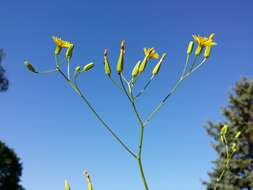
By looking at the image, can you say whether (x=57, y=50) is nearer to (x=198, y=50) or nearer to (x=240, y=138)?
(x=198, y=50)

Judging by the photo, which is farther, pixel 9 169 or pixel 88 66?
pixel 9 169

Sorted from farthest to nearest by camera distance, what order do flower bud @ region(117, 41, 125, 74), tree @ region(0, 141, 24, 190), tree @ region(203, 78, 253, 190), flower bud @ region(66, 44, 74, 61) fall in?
tree @ region(0, 141, 24, 190) → tree @ region(203, 78, 253, 190) → flower bud @ region(66, 44, 74, 61) → flower bud @ region(117, 41, 125, 74)

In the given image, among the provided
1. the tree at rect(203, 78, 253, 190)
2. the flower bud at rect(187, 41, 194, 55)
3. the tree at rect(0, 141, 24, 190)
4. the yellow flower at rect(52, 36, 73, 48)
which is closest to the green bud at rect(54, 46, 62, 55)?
the yellow flower at rect(52, 36, 73, 48)

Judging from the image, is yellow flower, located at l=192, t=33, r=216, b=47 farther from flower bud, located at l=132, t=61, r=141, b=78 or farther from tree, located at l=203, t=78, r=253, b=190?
tree, located at l=203, t=78, r=253, b=190

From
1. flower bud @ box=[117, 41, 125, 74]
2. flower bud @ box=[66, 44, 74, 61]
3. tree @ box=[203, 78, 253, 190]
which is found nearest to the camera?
flower bud @ box=[117, 41, 125, 74]

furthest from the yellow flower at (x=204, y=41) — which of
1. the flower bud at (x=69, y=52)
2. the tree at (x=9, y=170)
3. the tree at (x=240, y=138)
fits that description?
the tree at (x=9, y=170)

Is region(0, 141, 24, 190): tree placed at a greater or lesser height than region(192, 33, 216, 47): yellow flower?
greater

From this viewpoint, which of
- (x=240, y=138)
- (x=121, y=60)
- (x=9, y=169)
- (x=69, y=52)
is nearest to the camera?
(x=121, y=60)

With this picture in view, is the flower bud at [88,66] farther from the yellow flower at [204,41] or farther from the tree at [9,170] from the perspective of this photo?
the tree at [9,170]

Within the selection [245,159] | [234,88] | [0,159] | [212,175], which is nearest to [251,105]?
[234,88]

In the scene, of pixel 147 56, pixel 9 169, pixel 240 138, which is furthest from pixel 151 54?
pixel 9 169
